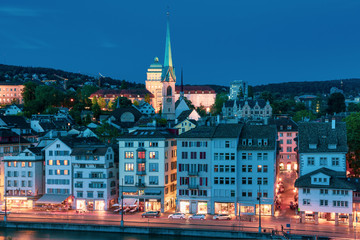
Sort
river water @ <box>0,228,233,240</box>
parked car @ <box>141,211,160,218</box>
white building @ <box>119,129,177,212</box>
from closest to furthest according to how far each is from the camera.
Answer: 1. river water @ <box>0,228,233,240</box>
2. parked car @ <box>141,211,160,218</box>
3. white building @ <box>119,129,177,212</box>

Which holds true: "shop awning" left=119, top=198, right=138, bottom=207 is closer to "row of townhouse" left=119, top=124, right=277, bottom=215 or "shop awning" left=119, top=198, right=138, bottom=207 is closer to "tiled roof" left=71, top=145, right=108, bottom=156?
"row of townhouse" left=119, top=124, right=277, bottom=215

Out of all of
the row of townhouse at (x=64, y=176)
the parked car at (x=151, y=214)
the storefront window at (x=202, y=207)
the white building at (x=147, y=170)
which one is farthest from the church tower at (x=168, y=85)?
the parked car at (x=151, y=214)

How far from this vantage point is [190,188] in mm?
74125

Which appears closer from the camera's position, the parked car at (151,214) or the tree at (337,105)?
the parked car at (151,214)

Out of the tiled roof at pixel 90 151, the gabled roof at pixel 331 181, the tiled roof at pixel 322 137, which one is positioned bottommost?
the gabled roof at pixel 331 181

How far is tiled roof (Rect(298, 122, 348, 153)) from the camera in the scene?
70.6 meters

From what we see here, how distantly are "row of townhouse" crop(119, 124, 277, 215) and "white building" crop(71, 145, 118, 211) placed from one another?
6.94 feet

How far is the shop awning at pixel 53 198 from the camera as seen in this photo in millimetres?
78125

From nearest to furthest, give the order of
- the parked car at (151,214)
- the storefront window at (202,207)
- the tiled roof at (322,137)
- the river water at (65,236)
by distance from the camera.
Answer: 1. the river water at (65,236)
2. the tiled roof at (322,137)
3. the parked car at (151,214)
4. the storefront window at (202,207)

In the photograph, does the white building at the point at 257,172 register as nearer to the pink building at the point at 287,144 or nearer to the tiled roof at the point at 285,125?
the pink building at the point at 287,144

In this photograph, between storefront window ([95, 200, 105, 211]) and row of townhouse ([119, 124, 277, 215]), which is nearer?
row of townhouse ([119, 124, 277, 215])

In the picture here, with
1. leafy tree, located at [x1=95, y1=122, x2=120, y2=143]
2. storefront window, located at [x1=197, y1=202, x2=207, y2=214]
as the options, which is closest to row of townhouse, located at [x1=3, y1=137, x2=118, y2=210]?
storefront window, located at [x1=197, y1=202, x2=207, y2=214]

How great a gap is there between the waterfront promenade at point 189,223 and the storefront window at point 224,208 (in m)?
2.54

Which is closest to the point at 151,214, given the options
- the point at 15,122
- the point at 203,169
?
the point at 203,169
